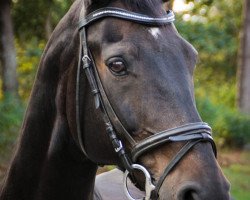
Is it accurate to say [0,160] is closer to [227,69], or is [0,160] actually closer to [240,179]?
[240,179]

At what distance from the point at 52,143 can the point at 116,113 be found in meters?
0.57

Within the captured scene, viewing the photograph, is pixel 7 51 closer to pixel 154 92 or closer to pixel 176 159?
pixel 154 92

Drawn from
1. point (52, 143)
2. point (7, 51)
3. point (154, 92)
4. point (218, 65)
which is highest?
point (154, 92)

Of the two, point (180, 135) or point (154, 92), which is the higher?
point (154, 92)

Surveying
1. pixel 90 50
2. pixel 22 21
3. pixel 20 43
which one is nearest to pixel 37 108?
pixel 90 50

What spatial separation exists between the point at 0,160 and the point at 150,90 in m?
6.44

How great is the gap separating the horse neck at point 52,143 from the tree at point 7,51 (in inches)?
283

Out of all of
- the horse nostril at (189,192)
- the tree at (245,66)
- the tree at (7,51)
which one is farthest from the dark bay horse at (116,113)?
the tree at (245,66)

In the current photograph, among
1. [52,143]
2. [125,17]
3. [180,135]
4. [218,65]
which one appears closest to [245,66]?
[218,65]

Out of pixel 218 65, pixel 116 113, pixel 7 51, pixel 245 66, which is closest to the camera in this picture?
pixel 116 113

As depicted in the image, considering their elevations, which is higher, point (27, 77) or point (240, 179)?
point (27, 77)

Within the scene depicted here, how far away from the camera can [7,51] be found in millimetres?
10523

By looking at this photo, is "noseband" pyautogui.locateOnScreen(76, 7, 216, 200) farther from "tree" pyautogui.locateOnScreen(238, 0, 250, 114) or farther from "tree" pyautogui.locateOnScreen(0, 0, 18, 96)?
"tree" pyautogui.locateOnScreen(238, 0, 250, 114)

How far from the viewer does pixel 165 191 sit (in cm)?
255
